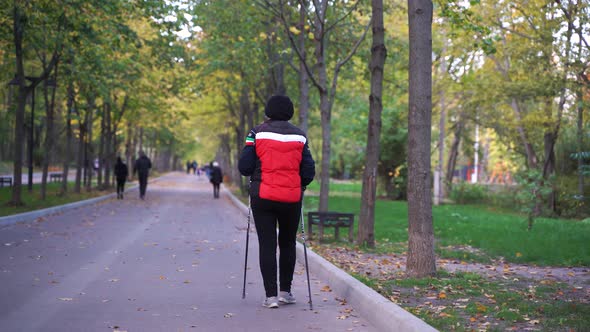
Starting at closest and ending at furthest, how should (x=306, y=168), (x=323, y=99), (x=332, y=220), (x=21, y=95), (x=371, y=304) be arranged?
(x=371, y=304) < (x=306, y=168) < (x=332, y=220) < (x=323, y=99) < (x=21, y=95)

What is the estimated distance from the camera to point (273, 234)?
723 centimetres

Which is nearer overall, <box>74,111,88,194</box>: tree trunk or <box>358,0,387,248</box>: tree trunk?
<box>358,0,387,248</box>: tree trunk

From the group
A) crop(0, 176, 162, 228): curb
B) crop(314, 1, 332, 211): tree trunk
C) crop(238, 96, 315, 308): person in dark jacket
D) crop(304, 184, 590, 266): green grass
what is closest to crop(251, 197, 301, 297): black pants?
Result: crop(238, 96, 315, 308): person in dark jacket

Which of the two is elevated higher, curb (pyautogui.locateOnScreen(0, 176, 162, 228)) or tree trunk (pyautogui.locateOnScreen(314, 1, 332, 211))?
tree trunk (pyautogui.locateOnScreen(314, 1, 332, 211))

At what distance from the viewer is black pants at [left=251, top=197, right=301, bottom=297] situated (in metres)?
7.08

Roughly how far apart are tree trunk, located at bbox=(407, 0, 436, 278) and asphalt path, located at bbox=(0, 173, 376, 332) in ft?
4.42

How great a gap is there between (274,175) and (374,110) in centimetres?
630

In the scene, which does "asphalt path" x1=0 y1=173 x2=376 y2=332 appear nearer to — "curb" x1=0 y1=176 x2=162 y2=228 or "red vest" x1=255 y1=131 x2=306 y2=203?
"curb" x1=0 y1=176 x2=162 y2=228

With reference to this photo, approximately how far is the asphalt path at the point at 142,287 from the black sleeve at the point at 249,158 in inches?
55.1

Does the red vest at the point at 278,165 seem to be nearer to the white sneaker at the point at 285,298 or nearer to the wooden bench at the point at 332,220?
the white sneaker at the point at 285,298

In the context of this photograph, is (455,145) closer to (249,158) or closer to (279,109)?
(279,109)

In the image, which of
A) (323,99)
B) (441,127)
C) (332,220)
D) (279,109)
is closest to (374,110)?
(332,220)

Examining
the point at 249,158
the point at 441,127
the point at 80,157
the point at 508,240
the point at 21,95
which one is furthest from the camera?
the point at 441,127

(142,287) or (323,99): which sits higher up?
(323,99)
